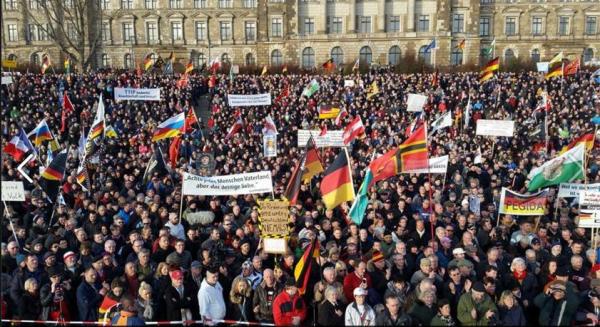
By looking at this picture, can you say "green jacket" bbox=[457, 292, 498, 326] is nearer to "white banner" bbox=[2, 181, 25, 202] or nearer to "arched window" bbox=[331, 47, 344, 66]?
"white banner" bbox=[2, 181, 25, 202]

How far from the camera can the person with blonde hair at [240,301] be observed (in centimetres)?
660

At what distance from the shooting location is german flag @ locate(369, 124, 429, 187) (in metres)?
8.37

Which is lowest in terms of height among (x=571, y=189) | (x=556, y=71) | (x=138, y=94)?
(x=571, y=189)

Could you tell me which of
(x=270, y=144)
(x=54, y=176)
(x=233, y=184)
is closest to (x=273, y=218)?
(x=233, y=184)

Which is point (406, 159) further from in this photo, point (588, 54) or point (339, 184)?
point (588, 54)

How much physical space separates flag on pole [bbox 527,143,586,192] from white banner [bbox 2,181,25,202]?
9211 millimetres

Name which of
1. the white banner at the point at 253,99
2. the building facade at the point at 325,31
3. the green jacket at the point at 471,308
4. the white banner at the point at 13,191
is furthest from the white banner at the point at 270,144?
the building facade at the point at 325,31

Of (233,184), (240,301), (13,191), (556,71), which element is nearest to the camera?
(240,301)

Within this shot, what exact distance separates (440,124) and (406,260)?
9.99 metres

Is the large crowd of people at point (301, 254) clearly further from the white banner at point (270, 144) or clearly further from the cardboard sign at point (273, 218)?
the white banner at point (270, 144)

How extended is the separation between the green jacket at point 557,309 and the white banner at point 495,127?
428 inches

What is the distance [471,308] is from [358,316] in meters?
1.28

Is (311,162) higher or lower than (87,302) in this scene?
higher

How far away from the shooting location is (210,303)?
21.0 ft
